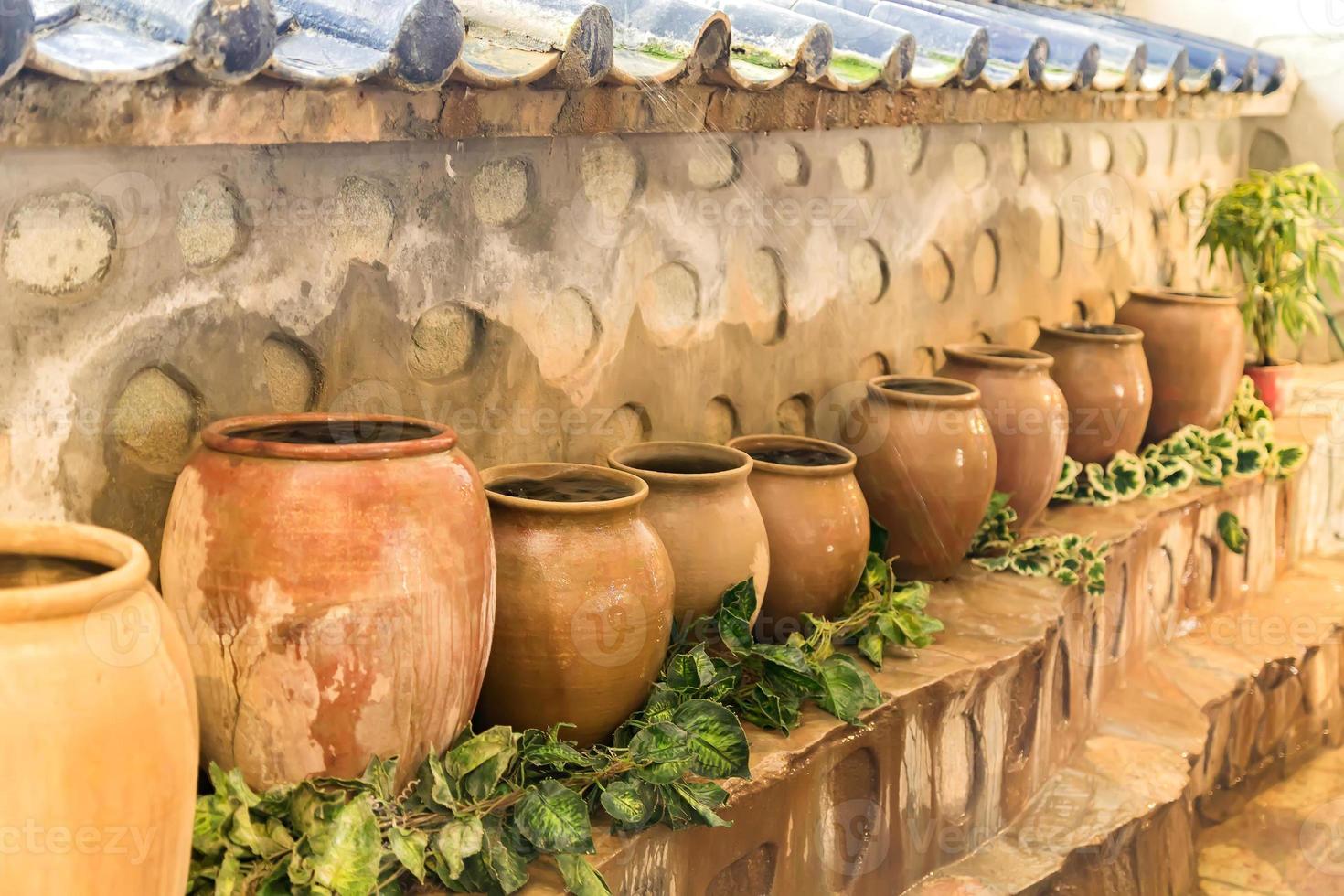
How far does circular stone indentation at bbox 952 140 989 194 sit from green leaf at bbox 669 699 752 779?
2.46 meters

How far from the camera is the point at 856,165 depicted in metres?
3.89

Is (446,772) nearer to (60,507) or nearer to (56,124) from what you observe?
(60,507)

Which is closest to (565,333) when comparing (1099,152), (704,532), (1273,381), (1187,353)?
(704,532)

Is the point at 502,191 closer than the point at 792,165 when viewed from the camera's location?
Yes

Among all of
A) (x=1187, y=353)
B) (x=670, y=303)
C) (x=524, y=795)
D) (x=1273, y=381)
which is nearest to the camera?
(x=524, y=795)

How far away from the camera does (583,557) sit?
2.42m

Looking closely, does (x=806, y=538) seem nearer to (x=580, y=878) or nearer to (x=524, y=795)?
(x=524, y=795)

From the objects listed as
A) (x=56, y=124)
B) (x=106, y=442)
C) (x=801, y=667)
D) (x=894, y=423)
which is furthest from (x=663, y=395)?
(x=56, y=124)

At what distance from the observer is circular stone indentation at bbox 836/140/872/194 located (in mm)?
3842

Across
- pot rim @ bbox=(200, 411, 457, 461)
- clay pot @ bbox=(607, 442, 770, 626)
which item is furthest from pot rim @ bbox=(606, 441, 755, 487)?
pot rim @ bbox=(200, 411, 457, 461)

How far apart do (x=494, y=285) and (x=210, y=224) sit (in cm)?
67

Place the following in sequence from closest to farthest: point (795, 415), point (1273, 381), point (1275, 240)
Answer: point (795, 415) < point (1275, 240) < point (1273, 381)

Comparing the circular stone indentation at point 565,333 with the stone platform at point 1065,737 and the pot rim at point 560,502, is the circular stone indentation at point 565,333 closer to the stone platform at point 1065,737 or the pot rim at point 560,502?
the pot rim at point 560,502

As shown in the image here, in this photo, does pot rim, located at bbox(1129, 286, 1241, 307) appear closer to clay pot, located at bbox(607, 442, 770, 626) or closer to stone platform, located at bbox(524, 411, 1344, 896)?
stone platform, located at bbox(524, 411, 1344, 896)
